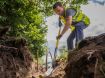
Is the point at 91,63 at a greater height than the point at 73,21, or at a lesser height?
lesser

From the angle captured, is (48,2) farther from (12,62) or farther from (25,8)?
(12,62)

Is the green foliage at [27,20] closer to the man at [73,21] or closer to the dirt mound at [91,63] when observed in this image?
the man at [73,21]

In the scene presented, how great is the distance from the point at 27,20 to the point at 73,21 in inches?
200

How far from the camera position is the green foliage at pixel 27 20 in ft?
42.3

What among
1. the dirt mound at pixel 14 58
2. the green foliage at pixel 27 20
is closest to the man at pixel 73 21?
the dirt mound at pixel 14 58

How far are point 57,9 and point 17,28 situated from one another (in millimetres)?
4810

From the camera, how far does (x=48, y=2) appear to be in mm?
15562

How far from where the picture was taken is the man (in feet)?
27.9

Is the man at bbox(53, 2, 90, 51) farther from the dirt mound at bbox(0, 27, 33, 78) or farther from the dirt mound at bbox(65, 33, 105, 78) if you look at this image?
the dirt mound at bbox(65, 33, 105, 78)

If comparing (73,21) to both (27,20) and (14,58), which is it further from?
(27,20)

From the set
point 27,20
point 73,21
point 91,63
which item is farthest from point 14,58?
point 27,20

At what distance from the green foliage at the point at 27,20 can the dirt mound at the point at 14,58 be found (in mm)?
4662

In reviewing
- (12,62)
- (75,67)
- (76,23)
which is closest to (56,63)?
(76,23)

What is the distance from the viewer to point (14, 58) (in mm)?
7258
